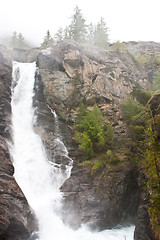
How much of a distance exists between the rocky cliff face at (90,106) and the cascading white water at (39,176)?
0.76 meters

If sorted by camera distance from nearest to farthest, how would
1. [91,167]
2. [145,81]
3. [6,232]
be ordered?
1. [6,232]
2. [91,167]
3. [145,81]

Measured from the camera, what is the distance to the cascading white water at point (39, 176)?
12000 mm

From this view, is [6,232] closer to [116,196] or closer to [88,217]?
[88,217]

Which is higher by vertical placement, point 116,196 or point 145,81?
point 145,81

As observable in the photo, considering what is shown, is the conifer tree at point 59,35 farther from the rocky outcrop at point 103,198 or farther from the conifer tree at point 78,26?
the rocky outcrop at point 103,198

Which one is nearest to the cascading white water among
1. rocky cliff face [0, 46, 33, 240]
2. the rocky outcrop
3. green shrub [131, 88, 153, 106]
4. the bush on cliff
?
the rocky outcrop

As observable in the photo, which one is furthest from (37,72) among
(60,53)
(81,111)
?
(81,111)

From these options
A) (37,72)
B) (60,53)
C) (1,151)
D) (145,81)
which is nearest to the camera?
(1,151)

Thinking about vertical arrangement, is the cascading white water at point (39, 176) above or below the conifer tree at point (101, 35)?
below

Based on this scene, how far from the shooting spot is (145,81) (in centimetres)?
3250

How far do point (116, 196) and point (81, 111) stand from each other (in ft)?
35.2

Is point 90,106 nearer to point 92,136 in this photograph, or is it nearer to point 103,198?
point 92,136

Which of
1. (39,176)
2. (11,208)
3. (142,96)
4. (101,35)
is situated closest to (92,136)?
(39,176)

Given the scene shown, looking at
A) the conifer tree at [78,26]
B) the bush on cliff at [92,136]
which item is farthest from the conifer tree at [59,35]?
the bush on cliff at [92,136]
